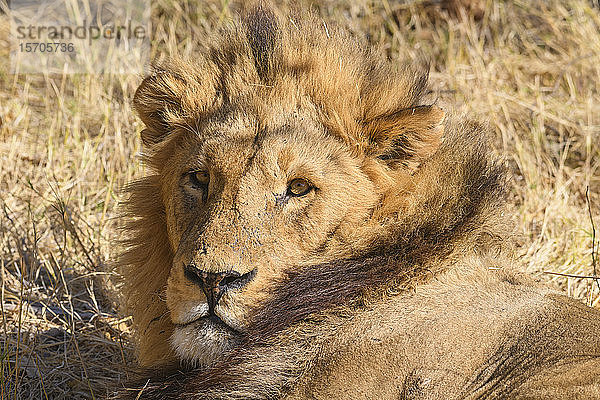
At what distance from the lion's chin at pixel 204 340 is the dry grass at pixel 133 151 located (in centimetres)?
91

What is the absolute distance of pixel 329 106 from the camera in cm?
274

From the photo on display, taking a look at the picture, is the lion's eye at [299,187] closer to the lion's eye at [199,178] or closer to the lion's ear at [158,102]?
the lion's eye at [199,178]

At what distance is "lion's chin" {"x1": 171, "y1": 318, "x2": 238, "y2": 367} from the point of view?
2.44 meters

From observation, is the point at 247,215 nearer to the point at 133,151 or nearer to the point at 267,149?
the point at 267,149

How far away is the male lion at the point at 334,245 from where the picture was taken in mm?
2377

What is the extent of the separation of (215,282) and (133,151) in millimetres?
3309

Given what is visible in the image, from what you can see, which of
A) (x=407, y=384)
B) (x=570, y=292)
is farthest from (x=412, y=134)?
(x=570, y=292)

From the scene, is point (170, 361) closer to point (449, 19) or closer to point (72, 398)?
point (72, 398)

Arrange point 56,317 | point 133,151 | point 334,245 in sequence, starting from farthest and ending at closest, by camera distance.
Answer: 1. point 133,151
2. point 56,317
3. point 334,245

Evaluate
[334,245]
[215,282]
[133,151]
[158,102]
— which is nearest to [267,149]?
[334,245]

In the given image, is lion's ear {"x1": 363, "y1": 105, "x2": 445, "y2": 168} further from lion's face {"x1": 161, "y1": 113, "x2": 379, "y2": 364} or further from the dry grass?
the dry grass

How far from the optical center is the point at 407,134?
8.80 feet

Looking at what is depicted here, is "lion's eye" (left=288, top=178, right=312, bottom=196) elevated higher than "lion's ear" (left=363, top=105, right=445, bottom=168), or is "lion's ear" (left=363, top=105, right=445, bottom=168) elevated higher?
"lion's ear" (left=363, top=105, right=445, bottom=168)

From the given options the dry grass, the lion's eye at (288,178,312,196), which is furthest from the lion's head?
the dry grass
